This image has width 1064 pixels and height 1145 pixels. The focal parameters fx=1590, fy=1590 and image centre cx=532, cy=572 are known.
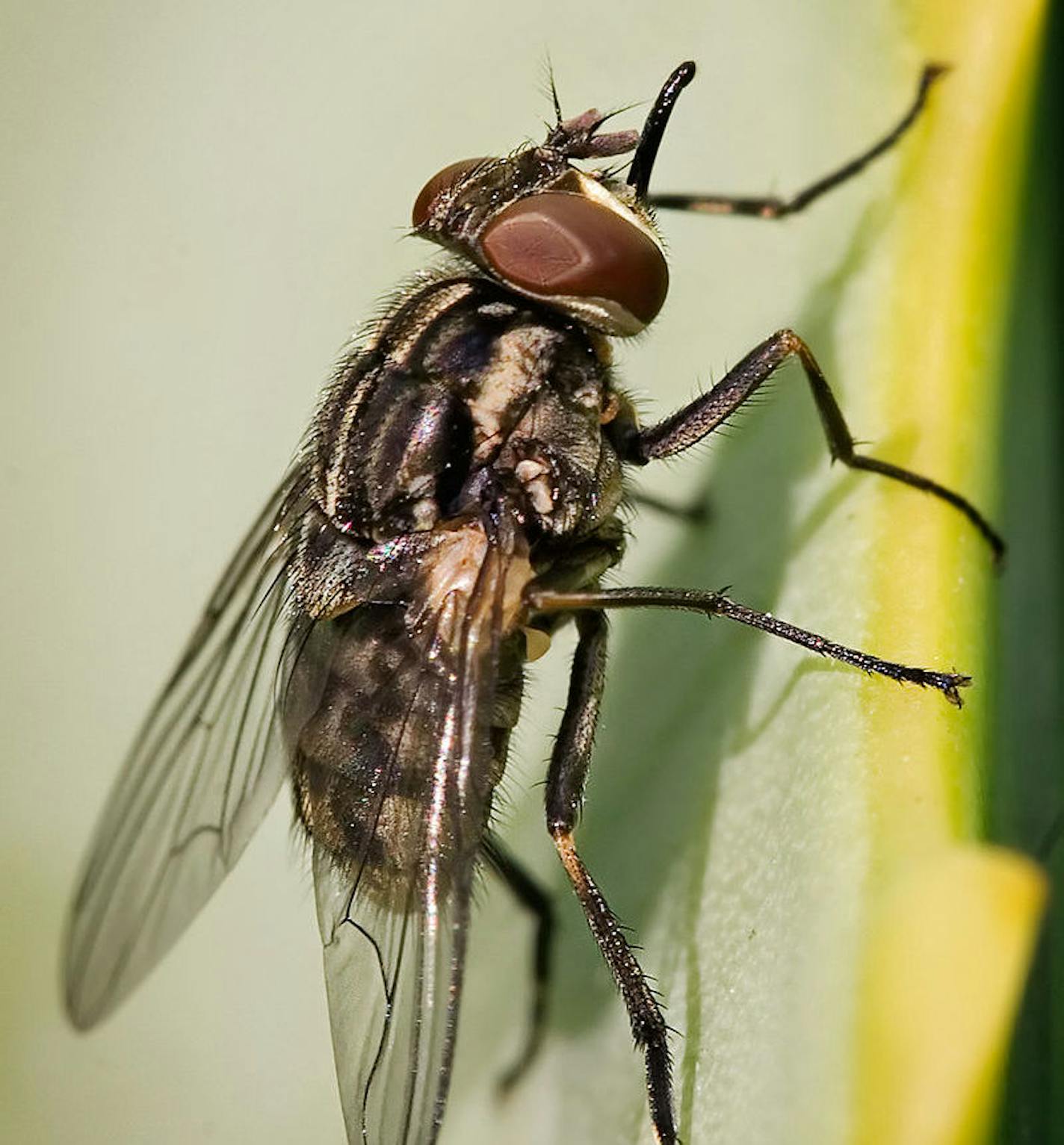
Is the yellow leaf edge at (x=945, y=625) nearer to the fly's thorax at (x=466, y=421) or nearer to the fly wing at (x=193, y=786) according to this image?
the fly's thorax at (x=466, y=421)

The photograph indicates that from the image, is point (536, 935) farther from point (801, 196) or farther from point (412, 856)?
point (801, 196)

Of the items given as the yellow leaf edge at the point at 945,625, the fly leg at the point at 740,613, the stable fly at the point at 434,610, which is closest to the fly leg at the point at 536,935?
the stable fly at the point at 434,610

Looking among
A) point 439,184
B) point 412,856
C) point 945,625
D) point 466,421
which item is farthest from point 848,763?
point 439,184

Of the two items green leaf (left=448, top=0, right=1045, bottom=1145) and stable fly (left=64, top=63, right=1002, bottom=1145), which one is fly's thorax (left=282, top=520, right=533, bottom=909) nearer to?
stable fly (left=64, top=63, right=1002, bottom=1145)

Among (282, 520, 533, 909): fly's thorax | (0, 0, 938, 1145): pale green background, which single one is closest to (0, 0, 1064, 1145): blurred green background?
(0, 0, 938, 1145): pale green background

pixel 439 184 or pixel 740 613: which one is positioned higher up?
pixel 439 184

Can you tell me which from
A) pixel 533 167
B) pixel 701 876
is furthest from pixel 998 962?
pixel 533 167
